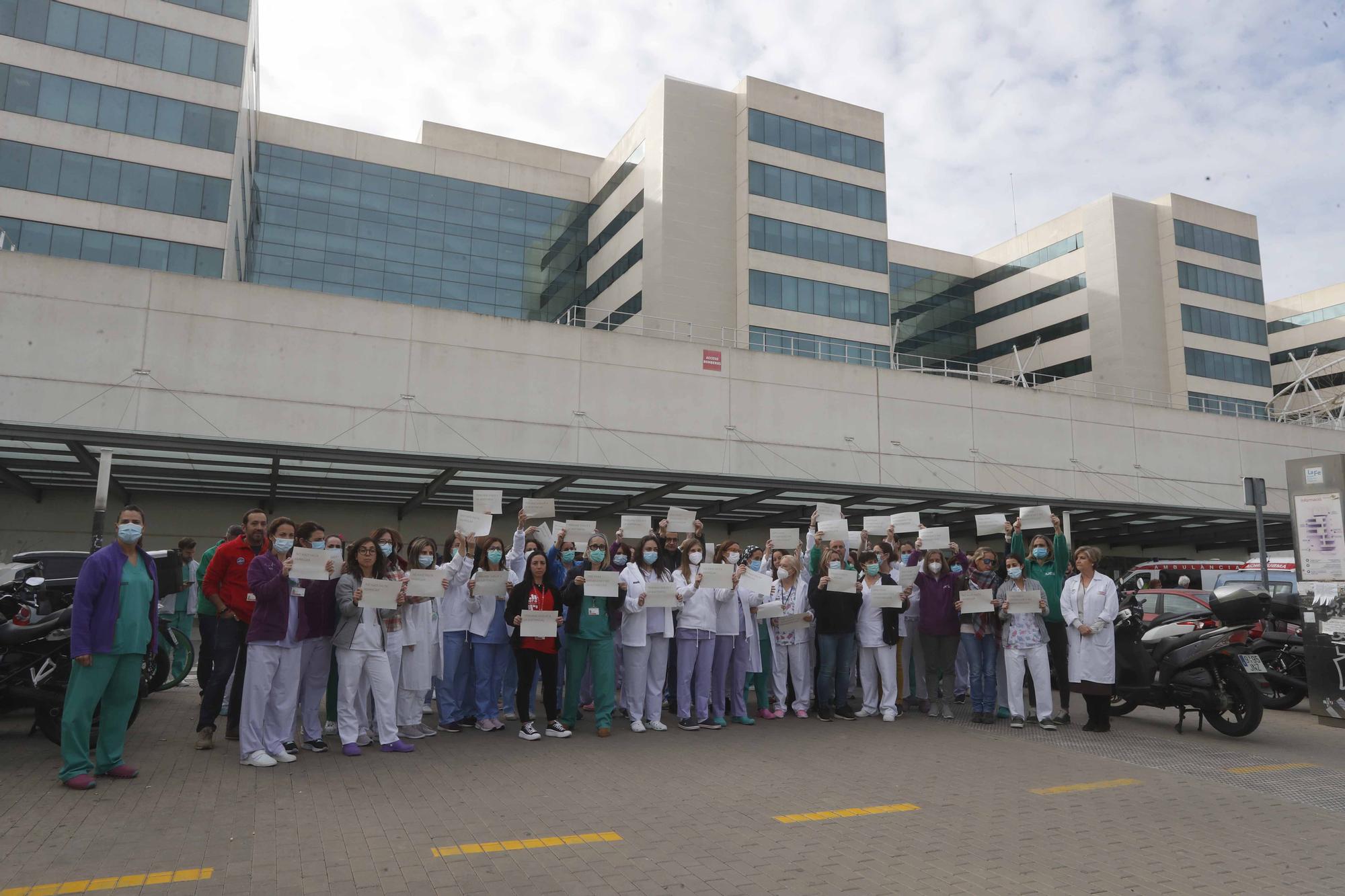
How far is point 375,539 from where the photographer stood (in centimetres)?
815

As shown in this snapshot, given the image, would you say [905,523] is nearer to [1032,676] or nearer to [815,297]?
[1032,676]

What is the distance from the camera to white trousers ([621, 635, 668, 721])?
9.19m

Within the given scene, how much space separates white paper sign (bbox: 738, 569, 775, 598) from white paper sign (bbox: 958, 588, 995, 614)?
220 cm

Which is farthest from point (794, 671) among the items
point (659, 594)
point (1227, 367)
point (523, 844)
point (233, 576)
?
point (1227, 367)

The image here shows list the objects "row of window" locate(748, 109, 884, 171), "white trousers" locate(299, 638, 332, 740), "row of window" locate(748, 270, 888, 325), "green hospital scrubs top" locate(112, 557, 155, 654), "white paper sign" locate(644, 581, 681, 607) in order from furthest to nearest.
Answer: "row of window" locate(748, 109, 884, 171) < "row of window" locate(748, 270, 888, 325) < "white paper sign" locate(644, 581, 681, 607) < "white trousers" locate(299, 638, 332, 740) < "green hospital scrubs top" locate(112, 557, 155, 654)

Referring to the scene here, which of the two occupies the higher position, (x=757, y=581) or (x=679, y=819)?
(x=757, y=581)

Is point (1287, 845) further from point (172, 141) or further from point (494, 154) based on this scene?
point (494, 154)

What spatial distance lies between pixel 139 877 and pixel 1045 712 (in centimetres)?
855

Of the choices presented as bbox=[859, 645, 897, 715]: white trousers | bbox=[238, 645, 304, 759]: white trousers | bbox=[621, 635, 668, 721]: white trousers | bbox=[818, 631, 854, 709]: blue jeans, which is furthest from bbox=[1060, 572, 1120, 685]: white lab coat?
bbox=[238, 645, 304, 759]: white trousers

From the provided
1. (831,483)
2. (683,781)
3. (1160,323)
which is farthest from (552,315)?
(683,781)

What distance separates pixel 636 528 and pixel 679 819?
14.0 ft

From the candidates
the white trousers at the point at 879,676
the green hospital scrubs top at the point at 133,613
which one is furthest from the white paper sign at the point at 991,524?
the green hospital scrubs top at the point at 133,613

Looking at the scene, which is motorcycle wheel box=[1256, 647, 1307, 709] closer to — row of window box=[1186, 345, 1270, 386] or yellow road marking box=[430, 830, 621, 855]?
yellow road marking box=[430, 830, 621, 855]

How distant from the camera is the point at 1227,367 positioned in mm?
52688
